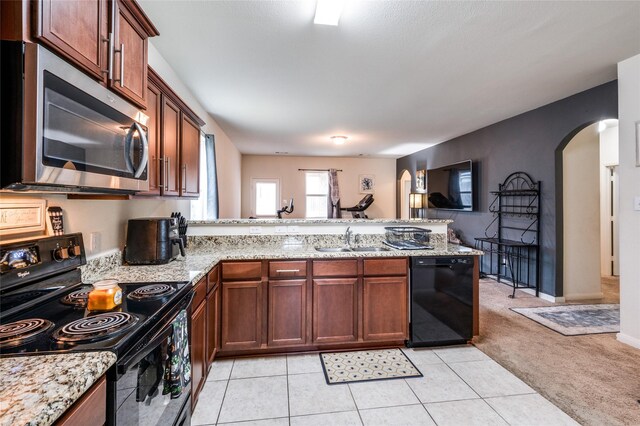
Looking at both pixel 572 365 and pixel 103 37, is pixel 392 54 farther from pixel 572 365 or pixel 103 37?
pixel 572 365

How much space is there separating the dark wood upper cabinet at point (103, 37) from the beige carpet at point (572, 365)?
3.01 meters

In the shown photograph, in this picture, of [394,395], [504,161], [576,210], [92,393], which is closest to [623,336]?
[576,210]

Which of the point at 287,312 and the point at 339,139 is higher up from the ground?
the point at 339,139

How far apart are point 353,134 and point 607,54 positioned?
11.6ft

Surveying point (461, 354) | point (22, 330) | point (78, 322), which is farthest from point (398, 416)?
point (22, 330)

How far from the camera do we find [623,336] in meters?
2.69

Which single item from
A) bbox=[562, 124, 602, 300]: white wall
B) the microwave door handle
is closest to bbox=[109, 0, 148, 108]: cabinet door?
the microwave door handle

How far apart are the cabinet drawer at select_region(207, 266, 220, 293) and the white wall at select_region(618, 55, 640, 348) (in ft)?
11.8

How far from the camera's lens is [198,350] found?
1.84 m

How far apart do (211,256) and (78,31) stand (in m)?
1.66

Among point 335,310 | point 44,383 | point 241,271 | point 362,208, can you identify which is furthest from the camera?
point 362,208

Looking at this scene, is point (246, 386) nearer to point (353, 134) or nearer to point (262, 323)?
point (262, 323)

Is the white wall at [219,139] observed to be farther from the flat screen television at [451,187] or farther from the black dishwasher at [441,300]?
the flat screen television at [451,187]

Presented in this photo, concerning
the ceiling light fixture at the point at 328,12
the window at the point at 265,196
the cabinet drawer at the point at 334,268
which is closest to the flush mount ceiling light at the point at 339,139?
the window at the point at 265,196
